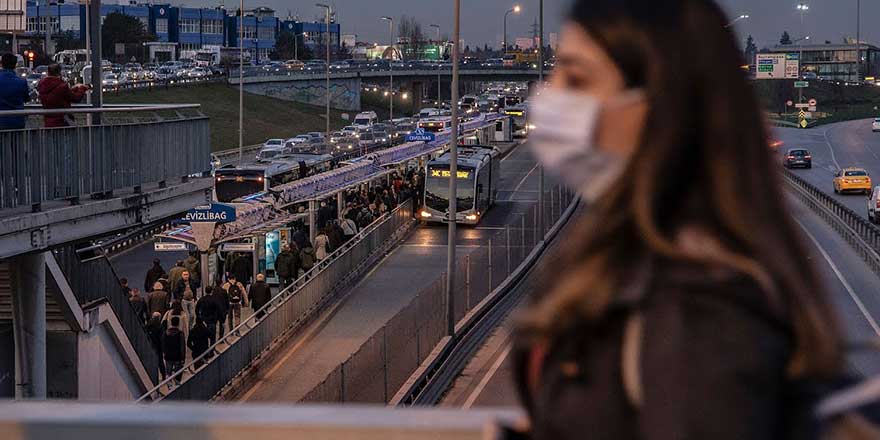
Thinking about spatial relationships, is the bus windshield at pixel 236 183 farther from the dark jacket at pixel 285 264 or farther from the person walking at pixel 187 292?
the person walking at pixel 187 292

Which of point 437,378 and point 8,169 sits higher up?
point 8,169

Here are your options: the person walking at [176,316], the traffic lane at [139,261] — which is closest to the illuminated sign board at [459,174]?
the traffic lane at [139,261]

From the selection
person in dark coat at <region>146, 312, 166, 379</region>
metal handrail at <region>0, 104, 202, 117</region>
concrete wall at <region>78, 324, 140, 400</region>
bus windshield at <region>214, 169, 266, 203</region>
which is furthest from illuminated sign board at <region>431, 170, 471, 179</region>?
metal handrail at <region>0, 104, 202, 117</region>

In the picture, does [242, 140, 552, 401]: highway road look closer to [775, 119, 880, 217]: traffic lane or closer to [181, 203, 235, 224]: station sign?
[181, 203, 235, 224]: station sign

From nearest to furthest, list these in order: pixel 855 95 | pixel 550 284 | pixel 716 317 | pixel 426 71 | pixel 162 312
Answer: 1. pixel 716 317
2. pixel 550 284
3. pixel 162 312
4. pixel 426 71
5. pixel 855 95

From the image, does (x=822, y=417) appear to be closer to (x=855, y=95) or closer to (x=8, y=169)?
(x=8, y=169)

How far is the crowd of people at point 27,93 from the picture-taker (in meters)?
15.1

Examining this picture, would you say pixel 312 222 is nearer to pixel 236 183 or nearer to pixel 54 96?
pixel 236 183

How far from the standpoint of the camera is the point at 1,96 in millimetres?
15172

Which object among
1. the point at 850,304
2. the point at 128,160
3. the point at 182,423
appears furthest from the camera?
the point at 850,304

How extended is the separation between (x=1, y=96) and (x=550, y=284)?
13.8 metres

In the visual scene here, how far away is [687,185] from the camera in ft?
7.11

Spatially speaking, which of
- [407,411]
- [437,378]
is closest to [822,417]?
[407,411]

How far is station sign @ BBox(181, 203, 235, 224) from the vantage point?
2836 cm
